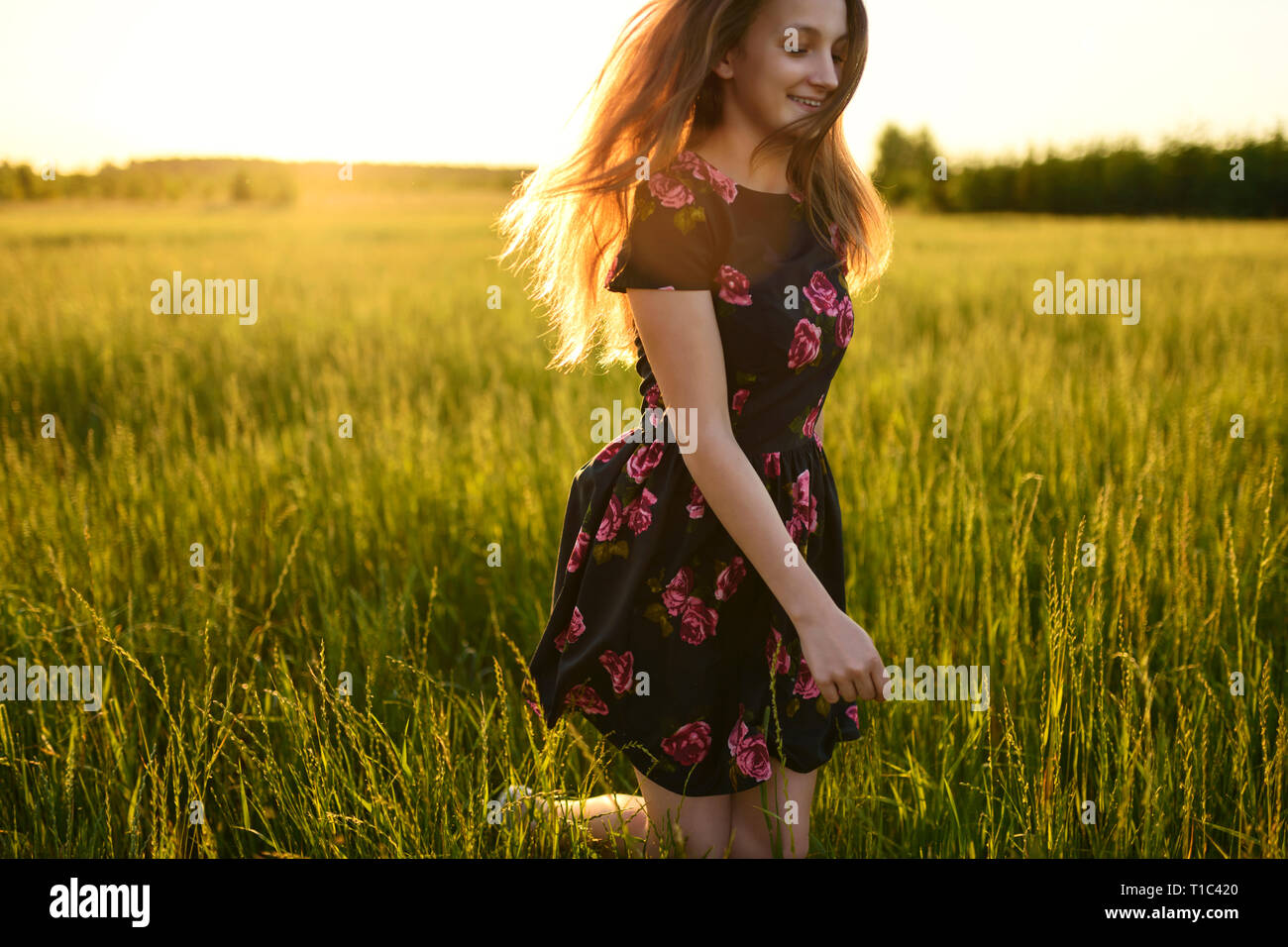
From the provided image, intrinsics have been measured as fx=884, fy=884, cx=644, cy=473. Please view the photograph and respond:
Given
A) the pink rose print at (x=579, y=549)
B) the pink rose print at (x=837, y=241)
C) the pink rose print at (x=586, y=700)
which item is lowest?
the pink rose print at (x=586, y=700)

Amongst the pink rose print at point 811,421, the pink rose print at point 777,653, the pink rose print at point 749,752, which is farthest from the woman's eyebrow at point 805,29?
the pink rose print at point 749,752

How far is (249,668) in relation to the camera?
86.7 inches

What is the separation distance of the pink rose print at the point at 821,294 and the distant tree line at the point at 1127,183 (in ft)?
44.6

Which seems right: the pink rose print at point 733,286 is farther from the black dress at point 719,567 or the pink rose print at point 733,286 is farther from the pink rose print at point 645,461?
the pink rose print at point 645,461

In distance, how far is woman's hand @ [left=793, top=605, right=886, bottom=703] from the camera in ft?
4.18

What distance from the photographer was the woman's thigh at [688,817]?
150 centimetres

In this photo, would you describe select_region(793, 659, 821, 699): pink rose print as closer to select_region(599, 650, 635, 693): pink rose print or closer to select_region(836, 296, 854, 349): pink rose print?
select_region(599, 650, 635, 693): pink rose print

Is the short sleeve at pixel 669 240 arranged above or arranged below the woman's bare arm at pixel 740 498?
above

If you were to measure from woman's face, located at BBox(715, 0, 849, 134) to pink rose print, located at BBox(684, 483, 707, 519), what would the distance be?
0.60 metres

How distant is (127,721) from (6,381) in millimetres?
3803

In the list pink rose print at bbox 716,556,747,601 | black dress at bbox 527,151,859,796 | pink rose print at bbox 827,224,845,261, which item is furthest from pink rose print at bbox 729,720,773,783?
pink rose print at bbox 827,224,845,261

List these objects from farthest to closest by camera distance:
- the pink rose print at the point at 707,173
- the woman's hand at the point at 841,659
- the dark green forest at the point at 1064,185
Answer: the dark green forest at the point at 1064,185 → the pink rose print at the point at 707,173 → the woman's hand at the point at 841,659
